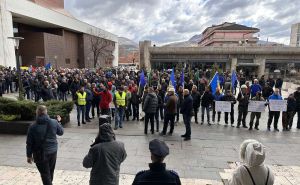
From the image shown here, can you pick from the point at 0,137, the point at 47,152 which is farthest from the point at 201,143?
the point at 0,137

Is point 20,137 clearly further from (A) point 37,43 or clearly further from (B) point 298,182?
(A) point 37,43

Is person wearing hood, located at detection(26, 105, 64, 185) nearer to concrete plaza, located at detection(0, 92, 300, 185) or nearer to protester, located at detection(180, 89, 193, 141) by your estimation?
concrete plaza, located at detection(0, 92, 300, 185)

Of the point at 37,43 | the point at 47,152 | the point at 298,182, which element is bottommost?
the point at 298,182

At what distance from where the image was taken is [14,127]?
27.7ft

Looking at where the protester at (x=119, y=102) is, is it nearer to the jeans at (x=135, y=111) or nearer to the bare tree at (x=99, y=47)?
the jeans at (x=135, y=111)

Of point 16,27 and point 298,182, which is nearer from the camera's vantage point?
point 298,182

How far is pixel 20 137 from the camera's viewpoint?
8094 millimetres

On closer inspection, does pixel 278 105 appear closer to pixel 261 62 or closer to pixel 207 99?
pixel 207 99

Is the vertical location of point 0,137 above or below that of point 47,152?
below

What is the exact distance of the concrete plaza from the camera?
17.8ft

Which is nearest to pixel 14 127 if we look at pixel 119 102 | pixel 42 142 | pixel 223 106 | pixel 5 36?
pixel 119 102

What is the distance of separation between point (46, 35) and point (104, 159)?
41184mm

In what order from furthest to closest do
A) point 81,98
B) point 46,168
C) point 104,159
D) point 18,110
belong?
point 81,98 < point 18,110 < point 46,168 < point 104,159

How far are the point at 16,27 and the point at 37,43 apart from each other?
369 centimetres
